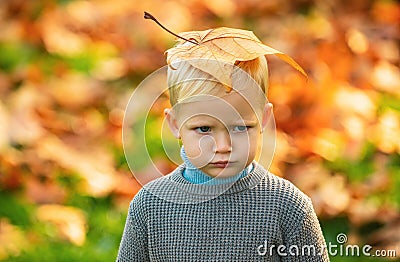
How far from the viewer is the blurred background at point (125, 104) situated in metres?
2.62

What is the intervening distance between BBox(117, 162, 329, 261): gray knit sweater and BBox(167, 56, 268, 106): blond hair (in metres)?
0.16

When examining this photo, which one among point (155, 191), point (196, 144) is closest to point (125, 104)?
point (155, 191)

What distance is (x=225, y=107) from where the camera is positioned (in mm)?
1436

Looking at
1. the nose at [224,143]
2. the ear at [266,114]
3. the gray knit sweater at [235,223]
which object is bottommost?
the gray knit sweater at [235,223]

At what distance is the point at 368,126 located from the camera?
9.77ft

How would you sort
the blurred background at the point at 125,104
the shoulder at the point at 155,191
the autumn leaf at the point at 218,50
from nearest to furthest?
the autumn leaf at the point at 218,50 < the shoulder at the point at 155,191 < the blurred background at the point at 125,104

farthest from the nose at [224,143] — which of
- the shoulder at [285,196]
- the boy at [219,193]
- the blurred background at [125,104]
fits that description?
the blurred background at [125,104]

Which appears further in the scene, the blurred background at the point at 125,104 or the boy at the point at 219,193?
the blurred background at the point at 125,104

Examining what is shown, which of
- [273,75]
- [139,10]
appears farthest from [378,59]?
[139,10]

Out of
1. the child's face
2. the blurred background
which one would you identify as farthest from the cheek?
the blurred background

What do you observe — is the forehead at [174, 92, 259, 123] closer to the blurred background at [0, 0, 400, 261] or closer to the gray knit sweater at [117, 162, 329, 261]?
the gray knit sweater at [117, 162, 329, 261]

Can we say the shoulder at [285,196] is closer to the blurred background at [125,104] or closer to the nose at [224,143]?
the nose at [224,143]

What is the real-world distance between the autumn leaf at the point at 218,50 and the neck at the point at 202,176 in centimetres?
17

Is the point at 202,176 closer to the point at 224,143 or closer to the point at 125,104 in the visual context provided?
the point at 224,143
